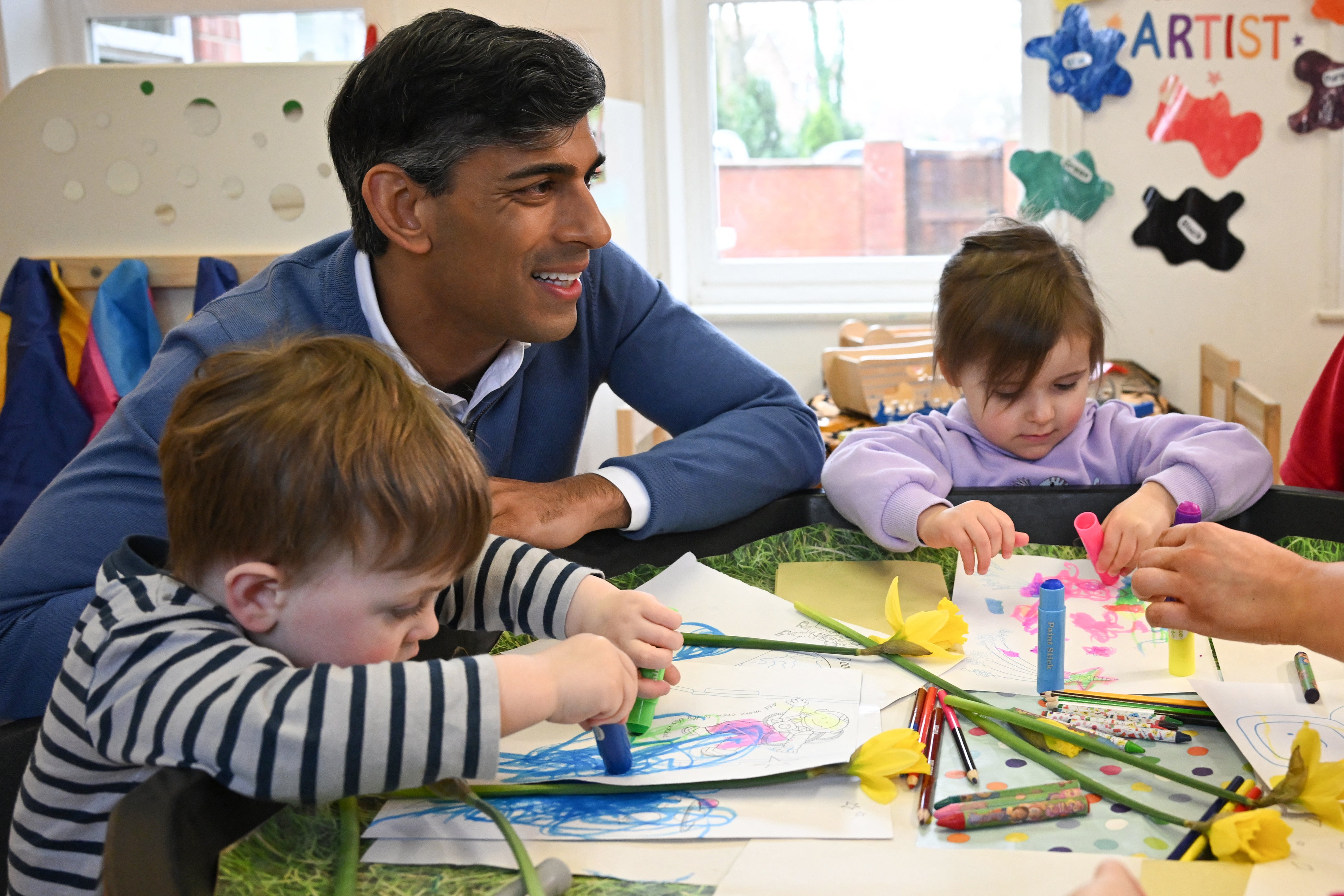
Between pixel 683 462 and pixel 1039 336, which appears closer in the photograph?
pixel 683 462

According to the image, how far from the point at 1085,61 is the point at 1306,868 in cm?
237

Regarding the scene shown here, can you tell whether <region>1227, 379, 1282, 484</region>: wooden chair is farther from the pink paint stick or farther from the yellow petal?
the yellow petal

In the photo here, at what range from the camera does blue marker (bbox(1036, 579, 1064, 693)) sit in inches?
30.6

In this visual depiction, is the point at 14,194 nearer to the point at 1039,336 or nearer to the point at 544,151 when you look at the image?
the point at 544,151

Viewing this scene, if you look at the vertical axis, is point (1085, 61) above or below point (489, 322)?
above

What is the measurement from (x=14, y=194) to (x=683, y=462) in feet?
6.11

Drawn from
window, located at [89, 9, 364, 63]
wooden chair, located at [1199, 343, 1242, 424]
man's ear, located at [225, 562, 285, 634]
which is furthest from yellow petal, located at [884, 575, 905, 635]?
window, located at [89, 9, 364, 63]

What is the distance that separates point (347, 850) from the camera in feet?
1.94

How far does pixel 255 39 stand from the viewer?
9.52ft

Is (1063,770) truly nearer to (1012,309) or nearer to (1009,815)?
(1009,815)

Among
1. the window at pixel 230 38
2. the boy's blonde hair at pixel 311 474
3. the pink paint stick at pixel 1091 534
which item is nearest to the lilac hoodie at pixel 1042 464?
the pink paint stick at pixel 1091 534

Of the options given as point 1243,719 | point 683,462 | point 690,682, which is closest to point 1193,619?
point 1243,719

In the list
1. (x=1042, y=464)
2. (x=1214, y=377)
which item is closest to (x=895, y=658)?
(x=1042, y=464)

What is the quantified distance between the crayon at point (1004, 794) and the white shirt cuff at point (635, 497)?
47 cm
